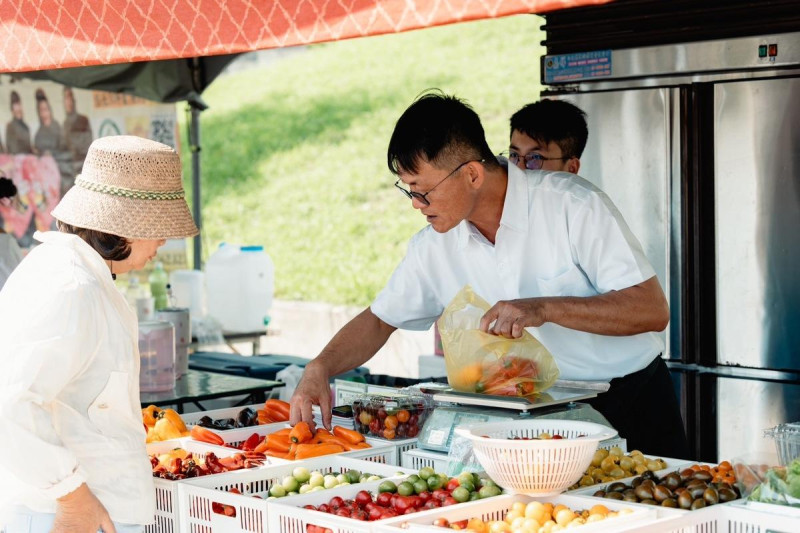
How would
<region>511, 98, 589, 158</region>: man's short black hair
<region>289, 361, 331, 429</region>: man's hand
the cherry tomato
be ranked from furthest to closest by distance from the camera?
<region>511, 98, 589, 158</region>: man's short black hair → <region>289, 361, 331, 429</region>: man's hand → the cherry tomato

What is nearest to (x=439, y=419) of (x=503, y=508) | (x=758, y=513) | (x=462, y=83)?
(x=503, y=508)

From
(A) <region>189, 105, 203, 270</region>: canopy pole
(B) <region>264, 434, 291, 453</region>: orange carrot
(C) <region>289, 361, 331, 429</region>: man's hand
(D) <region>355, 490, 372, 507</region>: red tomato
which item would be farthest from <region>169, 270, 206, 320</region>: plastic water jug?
(D) <region>355, 490, 372, 507</region>: red tomato

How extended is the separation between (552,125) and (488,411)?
154 cm

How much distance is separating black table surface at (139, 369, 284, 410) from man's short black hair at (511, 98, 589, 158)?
170cm

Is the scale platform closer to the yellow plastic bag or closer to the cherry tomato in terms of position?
the yellow plastic bag

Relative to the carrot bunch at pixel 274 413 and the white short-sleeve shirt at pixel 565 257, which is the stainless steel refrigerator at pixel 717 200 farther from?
the carrot bunch at pixel 274 413

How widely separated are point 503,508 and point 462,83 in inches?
460

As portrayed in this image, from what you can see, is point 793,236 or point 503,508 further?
point 793,236

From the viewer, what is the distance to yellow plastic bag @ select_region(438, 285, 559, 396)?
2.93m

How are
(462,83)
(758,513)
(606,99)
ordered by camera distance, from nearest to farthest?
1. (758,513)
2. (606,99)
3. (462,83)

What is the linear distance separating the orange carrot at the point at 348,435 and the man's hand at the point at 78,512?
38.0 inches

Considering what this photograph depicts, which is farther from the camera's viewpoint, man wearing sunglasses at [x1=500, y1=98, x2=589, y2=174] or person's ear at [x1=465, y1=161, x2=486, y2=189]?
man wearing sunglasses at [x1=500, y1=98, x2=589, y2=174]

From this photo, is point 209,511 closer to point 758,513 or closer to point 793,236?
point 758,513

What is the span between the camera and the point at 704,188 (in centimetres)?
495
